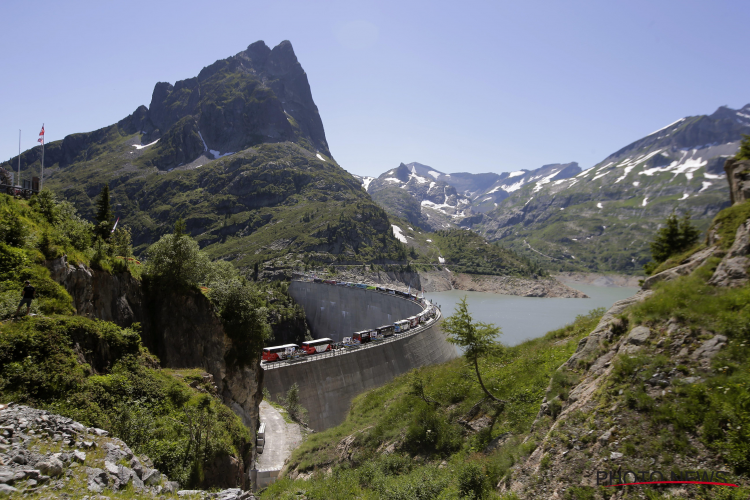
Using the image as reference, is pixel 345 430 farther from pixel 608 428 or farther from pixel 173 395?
pixel 608 428

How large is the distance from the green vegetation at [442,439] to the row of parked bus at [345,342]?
748 inches

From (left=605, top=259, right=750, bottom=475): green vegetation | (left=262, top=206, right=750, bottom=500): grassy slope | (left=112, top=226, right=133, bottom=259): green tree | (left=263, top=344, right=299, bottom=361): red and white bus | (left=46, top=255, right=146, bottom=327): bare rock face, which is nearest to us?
(left=605, top=259, right=750, bottom=475): green vegetation

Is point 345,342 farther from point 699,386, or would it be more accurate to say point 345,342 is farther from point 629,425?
point 699,386

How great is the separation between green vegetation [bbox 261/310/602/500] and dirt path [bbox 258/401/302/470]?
612cm

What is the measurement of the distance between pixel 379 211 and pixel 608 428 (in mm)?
172822

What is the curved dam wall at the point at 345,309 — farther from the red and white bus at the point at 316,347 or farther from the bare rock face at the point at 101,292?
the bare rock face at the point at 101,292

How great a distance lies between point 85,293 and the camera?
54.7 feet

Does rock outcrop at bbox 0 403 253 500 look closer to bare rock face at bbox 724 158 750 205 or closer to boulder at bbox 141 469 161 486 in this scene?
boulder at bbox 141 469 161 486

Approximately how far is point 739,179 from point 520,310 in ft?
298

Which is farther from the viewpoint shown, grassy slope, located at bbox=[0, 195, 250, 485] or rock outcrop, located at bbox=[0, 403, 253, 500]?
grassy slope, located at bbox=[0, 195, 250, 485]

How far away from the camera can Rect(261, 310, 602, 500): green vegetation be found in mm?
10422

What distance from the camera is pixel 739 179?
15.5m

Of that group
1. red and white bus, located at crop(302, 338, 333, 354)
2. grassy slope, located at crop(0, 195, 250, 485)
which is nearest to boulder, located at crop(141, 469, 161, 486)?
grassy slope, located at crop(0, 195, 250, 485)

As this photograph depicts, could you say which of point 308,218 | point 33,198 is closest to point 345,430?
point 33,198
